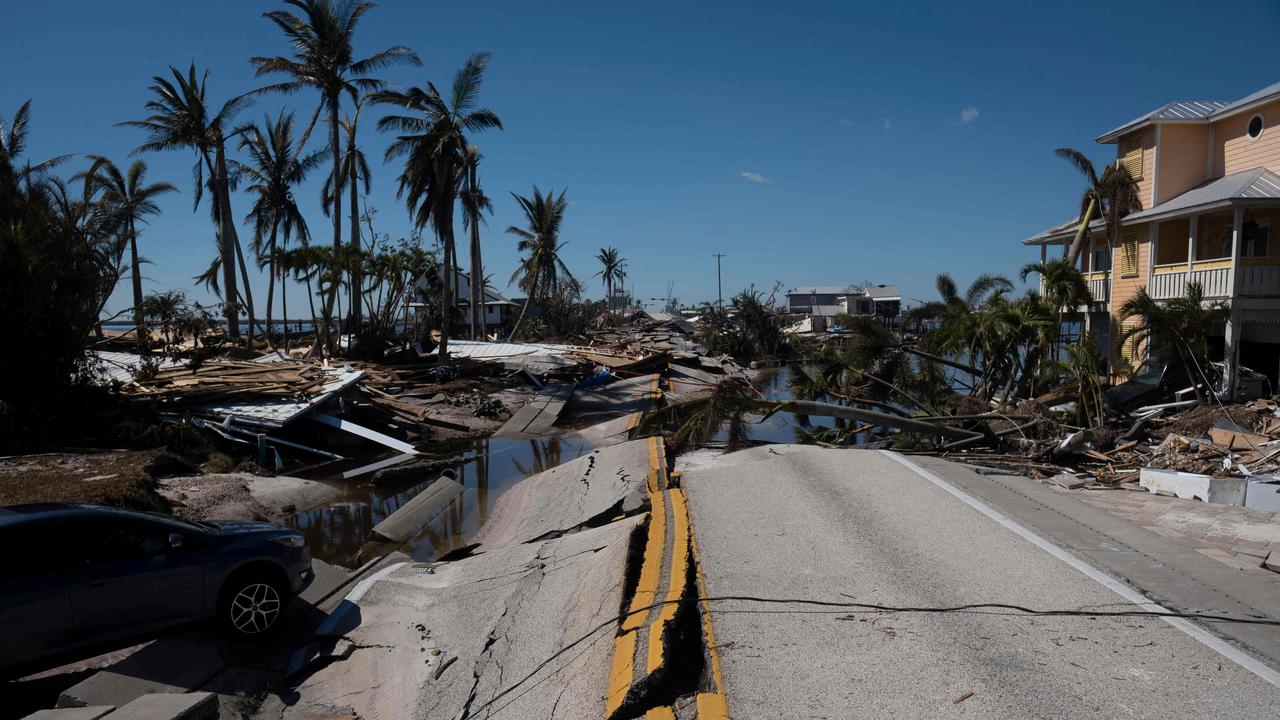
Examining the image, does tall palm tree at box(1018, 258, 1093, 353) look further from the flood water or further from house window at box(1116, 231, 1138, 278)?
the flood water

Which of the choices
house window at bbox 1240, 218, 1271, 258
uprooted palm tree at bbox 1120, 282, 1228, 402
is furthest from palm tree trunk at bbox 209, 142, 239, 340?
house window at bbox 1240, 218, 1271, 258

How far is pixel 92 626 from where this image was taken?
6039 mm

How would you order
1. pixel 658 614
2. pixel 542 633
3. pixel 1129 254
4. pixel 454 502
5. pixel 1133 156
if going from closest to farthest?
pixel 658 614
pixel 542 633
pixel 454 502
pixel 1133 156
pixel 1129 254

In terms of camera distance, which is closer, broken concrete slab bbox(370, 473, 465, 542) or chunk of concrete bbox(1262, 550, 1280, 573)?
chunk of concrete bbox(1262, 550, 1280, 573)

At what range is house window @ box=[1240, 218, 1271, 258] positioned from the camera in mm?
18922

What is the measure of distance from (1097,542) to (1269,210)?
1736 centimetres

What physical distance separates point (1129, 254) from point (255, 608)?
25184 mm

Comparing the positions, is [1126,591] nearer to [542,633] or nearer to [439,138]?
[542,633]

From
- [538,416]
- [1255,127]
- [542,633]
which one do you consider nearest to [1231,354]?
[1255,127]

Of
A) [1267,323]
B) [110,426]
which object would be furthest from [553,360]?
[1267,323]

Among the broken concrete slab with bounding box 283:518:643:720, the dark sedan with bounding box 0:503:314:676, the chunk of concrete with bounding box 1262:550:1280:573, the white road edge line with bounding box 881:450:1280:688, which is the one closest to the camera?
the white road edge line with bounding box 881:450:1280:688

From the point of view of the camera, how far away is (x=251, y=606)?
692cm

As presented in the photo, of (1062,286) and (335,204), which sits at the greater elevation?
(335,204)

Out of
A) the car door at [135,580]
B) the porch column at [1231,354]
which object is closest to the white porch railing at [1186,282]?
the porch column at [1231,354]
